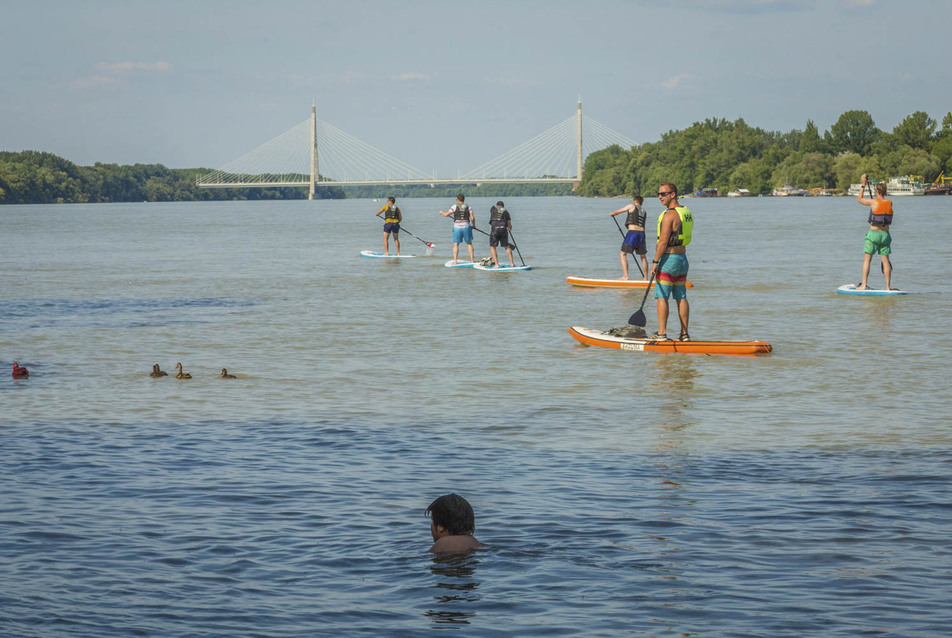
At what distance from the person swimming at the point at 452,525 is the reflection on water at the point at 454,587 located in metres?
0.05

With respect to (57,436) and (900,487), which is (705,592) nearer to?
(900,487)

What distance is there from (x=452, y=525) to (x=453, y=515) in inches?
2.7

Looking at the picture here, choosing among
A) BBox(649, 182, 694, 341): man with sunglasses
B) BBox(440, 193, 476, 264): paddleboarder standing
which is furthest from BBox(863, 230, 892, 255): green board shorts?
BBox(440, 193, 476, 264): paddleboarder standing

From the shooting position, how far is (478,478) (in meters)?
9.56

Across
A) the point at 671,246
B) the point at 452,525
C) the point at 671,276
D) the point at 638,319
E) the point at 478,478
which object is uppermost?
the point at 671,246

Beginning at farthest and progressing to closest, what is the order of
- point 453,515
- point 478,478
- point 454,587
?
point 478,478
point 453,515
point 454,587

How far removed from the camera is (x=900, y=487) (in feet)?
30.0

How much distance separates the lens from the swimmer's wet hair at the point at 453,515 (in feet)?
24.7

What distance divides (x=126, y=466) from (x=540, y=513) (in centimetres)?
370

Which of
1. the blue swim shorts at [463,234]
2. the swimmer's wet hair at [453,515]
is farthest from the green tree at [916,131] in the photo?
the swimmer's wet hair at [453,515]

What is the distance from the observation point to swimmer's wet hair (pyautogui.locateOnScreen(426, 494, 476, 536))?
7.54m

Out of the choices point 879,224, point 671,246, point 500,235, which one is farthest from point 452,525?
point 500,235

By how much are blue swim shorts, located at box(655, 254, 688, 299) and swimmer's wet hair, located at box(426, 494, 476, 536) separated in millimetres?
8708

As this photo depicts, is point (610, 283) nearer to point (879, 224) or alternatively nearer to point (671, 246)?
point (879, 224)
